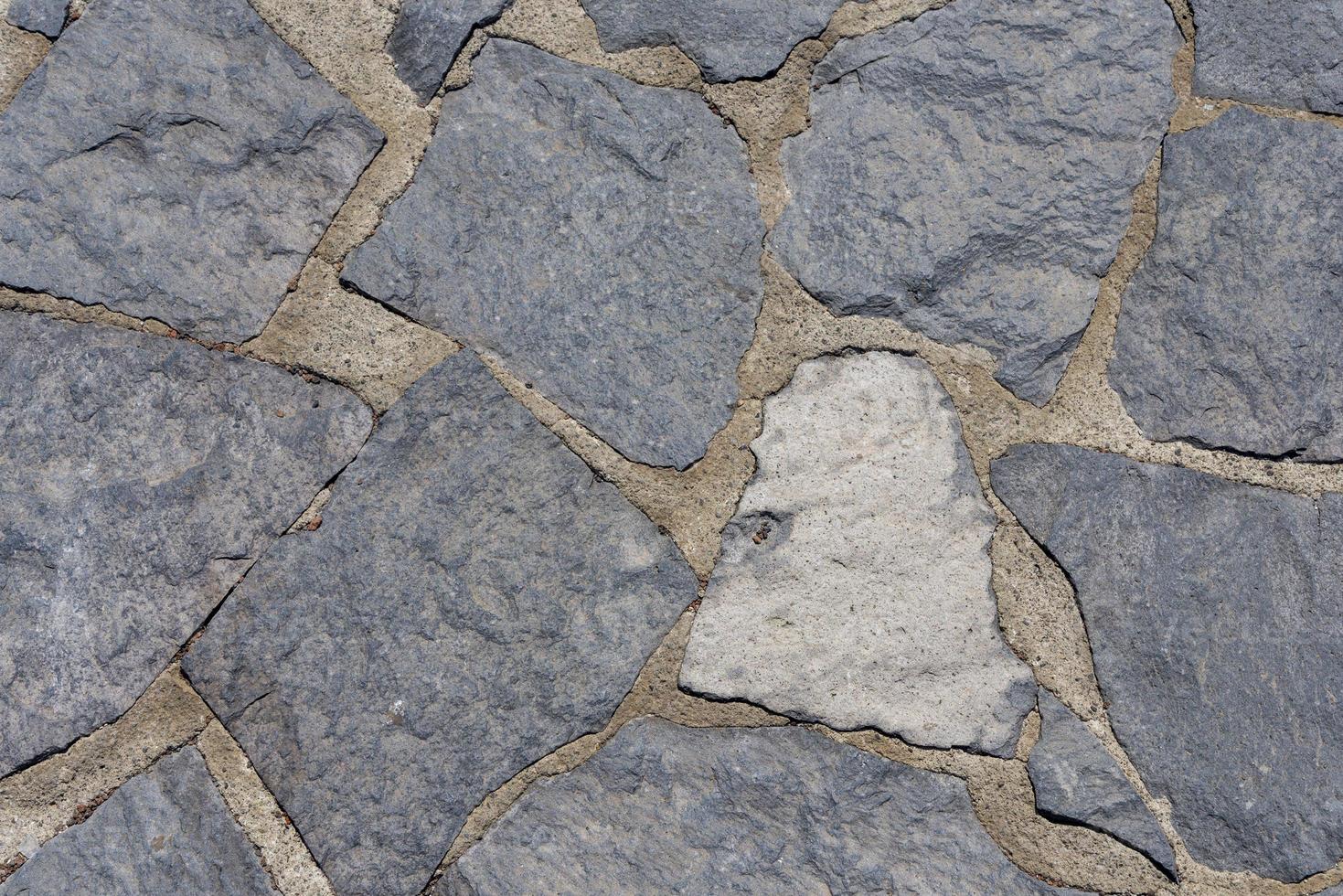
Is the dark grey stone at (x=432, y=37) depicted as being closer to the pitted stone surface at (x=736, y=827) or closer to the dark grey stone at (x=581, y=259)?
the dark grey stone at (x=581, y=259)

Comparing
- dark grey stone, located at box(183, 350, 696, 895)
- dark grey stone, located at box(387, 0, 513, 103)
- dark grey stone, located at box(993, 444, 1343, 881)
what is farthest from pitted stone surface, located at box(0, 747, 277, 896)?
dark grey stone, located at box(993, 444, 1343, 881)

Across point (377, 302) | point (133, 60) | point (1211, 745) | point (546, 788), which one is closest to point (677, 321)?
point (377, 302)

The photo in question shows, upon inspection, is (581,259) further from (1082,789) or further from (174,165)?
(1082,789)

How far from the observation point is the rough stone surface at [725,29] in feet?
4.17

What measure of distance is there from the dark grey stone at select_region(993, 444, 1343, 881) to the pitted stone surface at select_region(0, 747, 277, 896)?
0.92m

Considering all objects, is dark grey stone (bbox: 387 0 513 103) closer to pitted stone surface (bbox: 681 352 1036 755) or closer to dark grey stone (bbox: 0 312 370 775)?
dark grey stone (bbox: 0 312 370 775)

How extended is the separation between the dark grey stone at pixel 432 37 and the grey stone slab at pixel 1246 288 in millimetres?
787

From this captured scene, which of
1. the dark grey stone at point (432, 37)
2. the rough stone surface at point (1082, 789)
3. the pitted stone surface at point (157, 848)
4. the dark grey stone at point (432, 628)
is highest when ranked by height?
the dark grey stone at point (432, 37)

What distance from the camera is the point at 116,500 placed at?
119cm

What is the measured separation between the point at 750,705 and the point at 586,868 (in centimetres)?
25

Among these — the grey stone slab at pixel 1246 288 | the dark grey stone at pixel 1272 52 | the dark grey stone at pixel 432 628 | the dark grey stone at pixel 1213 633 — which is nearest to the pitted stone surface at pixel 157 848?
the dark grey stone at pixel 432 628

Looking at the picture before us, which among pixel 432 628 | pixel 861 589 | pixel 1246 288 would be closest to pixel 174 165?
pixel 432 628

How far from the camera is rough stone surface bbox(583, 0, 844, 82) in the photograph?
1270 millimetres

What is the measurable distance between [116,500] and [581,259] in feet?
1.81
